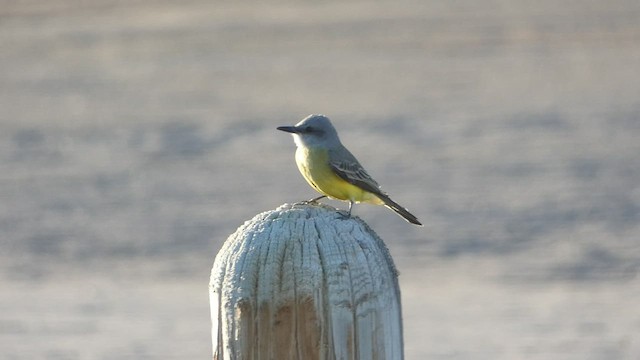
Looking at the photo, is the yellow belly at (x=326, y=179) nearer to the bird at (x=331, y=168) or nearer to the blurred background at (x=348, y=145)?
the bird at (x=331, y=168)

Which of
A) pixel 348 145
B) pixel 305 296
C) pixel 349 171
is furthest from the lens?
pixel 348 145

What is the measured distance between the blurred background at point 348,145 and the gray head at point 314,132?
3969mm

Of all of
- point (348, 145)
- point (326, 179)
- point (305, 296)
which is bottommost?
point (305, 296)

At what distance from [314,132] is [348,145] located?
32.5ft

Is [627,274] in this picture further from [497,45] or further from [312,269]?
[497,45]

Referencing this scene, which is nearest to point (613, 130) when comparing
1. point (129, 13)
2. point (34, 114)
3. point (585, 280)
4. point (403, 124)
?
point (403, 124)

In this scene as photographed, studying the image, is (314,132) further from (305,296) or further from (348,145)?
(348,145)

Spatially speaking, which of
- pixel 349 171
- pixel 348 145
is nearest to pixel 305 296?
pixel 349 171

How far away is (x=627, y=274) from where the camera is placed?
1191 cm

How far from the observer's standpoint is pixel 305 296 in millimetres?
3678

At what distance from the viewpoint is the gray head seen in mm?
6473

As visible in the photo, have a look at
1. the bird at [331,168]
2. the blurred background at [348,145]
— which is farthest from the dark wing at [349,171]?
the blurred background at [348,145]

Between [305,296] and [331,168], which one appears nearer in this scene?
[305,296]

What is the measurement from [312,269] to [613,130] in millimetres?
13105
